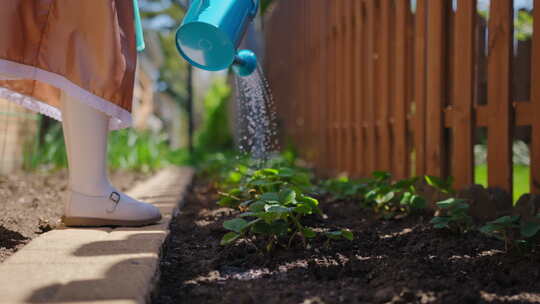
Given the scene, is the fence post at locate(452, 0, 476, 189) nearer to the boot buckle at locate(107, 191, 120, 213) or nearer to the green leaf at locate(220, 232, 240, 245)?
the green leaf at locate(220, 232, 240, 245)

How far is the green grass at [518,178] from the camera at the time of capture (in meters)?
2.63

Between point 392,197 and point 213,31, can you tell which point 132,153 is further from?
point 213,31

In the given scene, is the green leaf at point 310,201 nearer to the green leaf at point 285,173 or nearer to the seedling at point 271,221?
the seedling at point 271,221

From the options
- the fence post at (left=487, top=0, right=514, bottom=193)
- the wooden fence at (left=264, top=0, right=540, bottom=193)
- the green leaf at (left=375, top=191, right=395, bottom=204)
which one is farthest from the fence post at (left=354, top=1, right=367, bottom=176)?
the fence post at (left=487, top=0, right=514, bottom=193)

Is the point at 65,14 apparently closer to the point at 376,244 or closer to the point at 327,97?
the point at 376,244

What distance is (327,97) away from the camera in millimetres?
3881

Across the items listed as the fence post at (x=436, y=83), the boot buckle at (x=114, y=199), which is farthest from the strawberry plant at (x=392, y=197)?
the boot buckle at (x=114, y=199)

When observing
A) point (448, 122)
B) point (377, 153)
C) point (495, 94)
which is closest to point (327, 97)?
point (377, 153)

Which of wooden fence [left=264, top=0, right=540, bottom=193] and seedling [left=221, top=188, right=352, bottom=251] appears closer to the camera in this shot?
seedling [left=221, top=188, right=352, bottom=251]

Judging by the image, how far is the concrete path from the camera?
100cm

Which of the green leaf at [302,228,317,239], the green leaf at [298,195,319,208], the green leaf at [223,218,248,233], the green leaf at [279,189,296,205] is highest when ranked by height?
the green leaf at [279,189,296,205]

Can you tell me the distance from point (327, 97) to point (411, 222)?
209 cm

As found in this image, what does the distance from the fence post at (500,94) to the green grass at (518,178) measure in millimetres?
811

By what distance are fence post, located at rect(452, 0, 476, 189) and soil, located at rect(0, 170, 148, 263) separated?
4.71 feet
